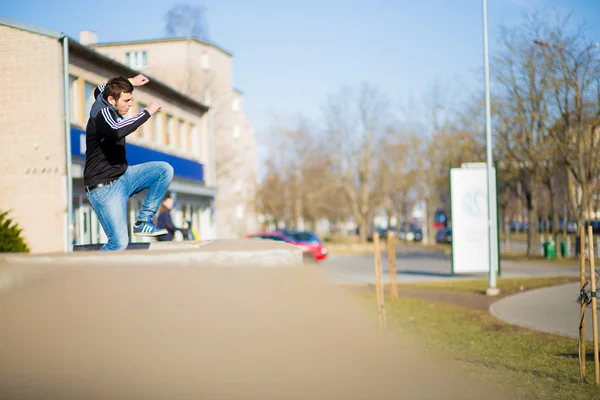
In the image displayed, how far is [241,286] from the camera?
1728 mm

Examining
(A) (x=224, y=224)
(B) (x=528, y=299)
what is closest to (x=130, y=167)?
(B) (x=528, y=299)

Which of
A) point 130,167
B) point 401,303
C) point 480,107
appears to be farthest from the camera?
point 480,107

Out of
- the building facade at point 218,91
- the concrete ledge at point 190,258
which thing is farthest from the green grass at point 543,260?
the concrete ledge at point 190,258

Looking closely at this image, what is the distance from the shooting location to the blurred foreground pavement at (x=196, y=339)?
1.60 m

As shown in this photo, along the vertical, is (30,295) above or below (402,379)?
above

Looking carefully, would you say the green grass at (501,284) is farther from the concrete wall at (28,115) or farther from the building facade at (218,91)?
the concrete wall at (28,115)

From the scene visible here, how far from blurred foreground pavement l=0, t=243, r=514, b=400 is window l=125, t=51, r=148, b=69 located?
50.6 metres

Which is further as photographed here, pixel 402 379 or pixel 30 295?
pixel 30 295

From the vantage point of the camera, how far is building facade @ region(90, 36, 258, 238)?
165 feet

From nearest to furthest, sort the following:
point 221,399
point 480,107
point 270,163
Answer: point 221,399
point 480,107
point 270,163

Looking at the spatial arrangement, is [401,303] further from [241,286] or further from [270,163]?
[270,163]

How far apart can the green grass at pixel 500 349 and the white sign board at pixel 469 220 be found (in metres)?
7.99

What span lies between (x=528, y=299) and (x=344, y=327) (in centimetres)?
1836

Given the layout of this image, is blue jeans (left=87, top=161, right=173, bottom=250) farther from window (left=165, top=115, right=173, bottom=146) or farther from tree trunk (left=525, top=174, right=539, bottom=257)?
tree trunk (left=525, top=174, right=539, bottom=257)
